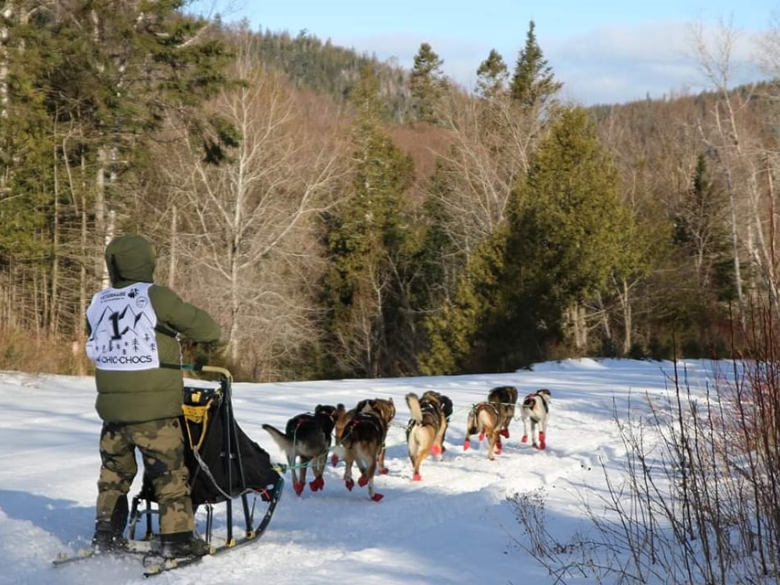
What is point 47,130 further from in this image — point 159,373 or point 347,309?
point 347,309

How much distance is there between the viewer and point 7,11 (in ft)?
78.0

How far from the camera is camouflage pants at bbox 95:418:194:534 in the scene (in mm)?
5395

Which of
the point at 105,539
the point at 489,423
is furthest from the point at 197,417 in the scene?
the point at 489,423

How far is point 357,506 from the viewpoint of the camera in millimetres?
7688

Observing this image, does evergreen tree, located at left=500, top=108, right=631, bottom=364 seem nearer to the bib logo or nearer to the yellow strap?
the yellow strap

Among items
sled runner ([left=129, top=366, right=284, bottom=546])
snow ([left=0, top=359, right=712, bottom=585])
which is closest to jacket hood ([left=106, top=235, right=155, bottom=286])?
sled runner ([left=129, top=366, right=284, bottom=546])

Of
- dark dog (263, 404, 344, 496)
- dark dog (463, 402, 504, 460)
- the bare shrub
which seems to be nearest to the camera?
the bare shrub

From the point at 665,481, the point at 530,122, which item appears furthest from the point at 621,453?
the point at 530,122

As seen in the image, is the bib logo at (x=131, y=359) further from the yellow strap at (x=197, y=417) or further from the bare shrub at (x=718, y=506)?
the bare shrub at (x=718, y=506)

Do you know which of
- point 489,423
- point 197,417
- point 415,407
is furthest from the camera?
point 489,423

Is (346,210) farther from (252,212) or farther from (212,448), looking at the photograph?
(212,448)

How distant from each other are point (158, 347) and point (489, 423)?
5.61 m

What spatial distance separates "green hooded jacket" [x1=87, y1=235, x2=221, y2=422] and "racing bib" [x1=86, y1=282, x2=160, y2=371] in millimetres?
43

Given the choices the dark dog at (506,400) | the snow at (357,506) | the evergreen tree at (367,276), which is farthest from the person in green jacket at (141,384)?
the evergreen tree at (367,276)
